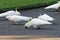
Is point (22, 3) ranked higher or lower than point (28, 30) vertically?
higher

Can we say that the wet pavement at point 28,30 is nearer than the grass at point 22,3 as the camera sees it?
Yes

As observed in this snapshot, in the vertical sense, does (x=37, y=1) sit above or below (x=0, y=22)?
above

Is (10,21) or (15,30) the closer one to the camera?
(15,30)

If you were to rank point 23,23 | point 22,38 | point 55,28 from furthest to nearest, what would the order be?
point 23,23 < point 55,28 < point 22,38

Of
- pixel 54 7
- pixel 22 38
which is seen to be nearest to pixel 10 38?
pixel 22 38

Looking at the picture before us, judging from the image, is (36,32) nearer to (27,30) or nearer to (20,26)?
(27,30)

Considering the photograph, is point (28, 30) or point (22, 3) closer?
point (28, 30)

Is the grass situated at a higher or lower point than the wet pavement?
higher

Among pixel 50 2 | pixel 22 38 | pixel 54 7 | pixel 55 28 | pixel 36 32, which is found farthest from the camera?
pixel 50 2

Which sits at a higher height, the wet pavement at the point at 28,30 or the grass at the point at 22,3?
the grass at the point at 22,3

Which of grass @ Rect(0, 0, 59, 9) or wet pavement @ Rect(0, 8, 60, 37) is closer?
wet pavement @ Rect(0, 8, 60, 37)

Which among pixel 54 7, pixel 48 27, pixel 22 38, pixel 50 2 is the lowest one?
pixel 22 38
